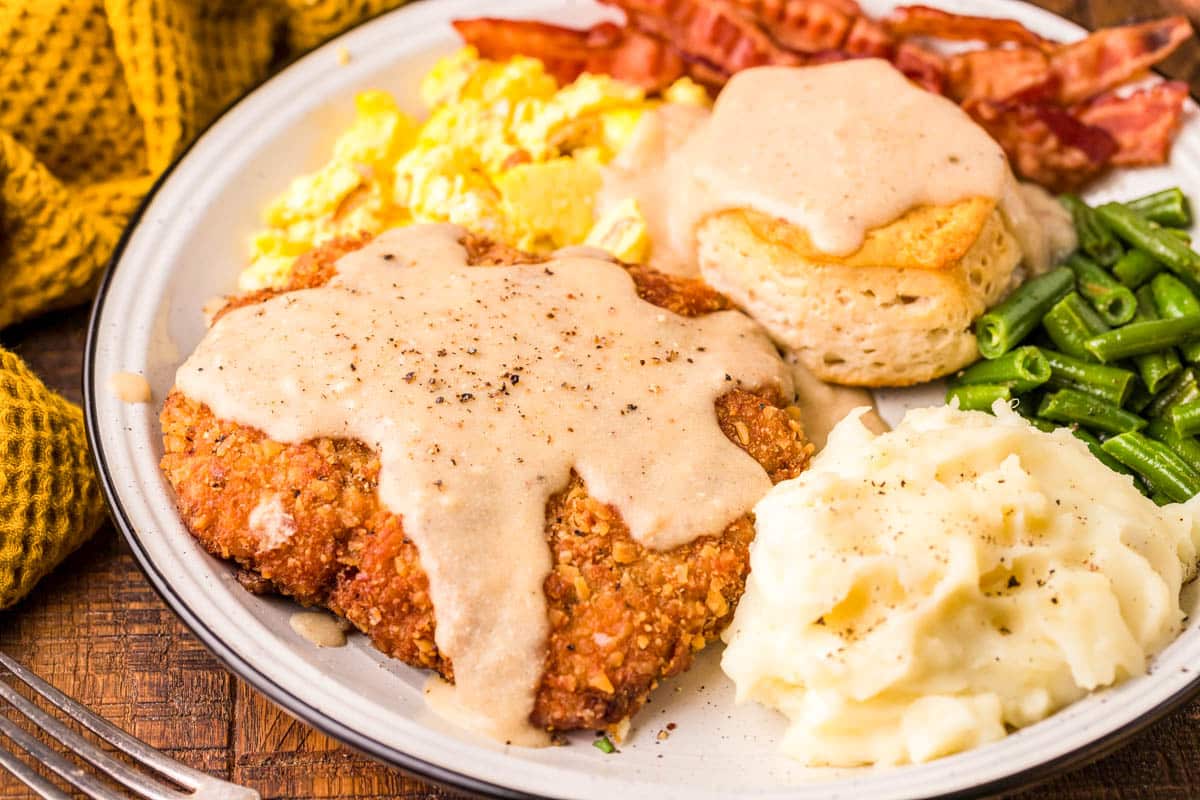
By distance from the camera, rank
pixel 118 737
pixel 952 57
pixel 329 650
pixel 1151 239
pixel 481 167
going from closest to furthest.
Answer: pixel 118 737 → pixel 329 650 → pixel 1151 239 → pixel 481 167 → pixel 952 57

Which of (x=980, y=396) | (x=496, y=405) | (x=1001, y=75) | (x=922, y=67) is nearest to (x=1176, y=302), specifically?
(x=980, y=396)

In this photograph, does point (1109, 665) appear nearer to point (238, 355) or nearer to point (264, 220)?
point (238, 355)

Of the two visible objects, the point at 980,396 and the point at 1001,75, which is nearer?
the point at 980,396

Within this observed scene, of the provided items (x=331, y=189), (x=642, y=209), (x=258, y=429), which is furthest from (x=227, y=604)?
(x=642, y=209)

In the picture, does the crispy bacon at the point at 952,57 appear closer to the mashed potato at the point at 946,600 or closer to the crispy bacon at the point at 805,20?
the crispy bacon at the point at 805,20

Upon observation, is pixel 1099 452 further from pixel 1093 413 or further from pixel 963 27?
pixel 963 27

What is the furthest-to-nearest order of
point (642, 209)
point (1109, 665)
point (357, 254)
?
point (642, 209) < point (357, 254) < point (1109, 665)
